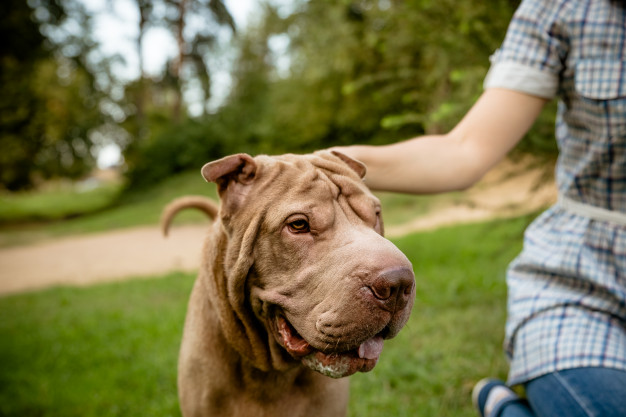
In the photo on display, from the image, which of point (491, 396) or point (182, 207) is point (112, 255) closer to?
point (182, 207)

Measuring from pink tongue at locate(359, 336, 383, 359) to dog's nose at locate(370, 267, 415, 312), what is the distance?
7.1 inches

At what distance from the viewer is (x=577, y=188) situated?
2.38m

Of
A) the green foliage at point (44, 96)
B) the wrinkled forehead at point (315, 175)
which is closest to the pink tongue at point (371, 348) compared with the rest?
the wrinkled forehead at point (315, 175)

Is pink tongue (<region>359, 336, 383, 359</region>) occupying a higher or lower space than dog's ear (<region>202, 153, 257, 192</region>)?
lower

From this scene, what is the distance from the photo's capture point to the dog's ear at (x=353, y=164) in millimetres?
2197

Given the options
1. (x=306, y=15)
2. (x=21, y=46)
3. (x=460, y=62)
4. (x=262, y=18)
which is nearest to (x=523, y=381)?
(x=460, y=62)

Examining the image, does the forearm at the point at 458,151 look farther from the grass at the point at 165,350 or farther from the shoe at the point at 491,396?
the grass at the point at 165,350

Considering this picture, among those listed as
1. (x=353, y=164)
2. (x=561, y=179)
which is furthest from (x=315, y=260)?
(x=561, y=179)

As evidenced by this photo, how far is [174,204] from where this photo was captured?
9.15 feet

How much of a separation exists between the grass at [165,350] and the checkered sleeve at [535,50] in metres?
2.34

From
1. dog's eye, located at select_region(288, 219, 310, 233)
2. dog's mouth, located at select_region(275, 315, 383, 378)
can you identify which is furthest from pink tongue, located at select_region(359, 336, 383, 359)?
dog's eye, located at select_region(288, 219, 310, 233)

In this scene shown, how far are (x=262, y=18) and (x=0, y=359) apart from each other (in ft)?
105

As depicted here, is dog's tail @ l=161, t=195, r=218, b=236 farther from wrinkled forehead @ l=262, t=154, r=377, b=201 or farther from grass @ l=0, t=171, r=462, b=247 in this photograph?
grass @ l=0, t=171, r=462, b=247

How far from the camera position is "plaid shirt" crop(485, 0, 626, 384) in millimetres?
2166
